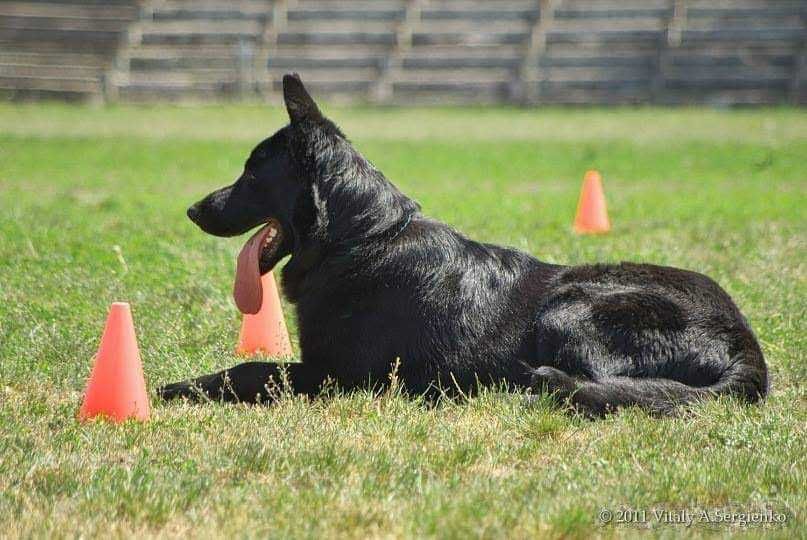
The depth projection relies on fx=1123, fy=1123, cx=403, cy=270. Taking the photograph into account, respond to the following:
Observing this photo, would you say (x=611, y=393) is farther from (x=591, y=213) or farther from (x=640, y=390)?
(x=591, y=213)

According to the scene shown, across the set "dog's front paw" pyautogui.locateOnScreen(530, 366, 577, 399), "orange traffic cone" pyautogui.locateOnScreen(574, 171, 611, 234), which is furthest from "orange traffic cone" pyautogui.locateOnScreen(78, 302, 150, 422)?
"orange traffic cone" pyautogui.locateOnScreen(574, 171, 611, 234)

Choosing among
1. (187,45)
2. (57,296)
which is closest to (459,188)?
(57,296)

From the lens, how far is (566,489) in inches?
164

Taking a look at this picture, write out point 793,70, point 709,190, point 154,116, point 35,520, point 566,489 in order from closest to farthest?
point 35,520
point 566,489
point 709,190
point 154,116
point 793,70

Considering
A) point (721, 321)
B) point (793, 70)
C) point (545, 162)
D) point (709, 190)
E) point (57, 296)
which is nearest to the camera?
point (721, 321)

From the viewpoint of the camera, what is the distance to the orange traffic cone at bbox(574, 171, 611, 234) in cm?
1119

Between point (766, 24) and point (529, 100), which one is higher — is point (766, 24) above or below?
above

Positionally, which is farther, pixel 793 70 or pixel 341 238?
pixel 793 70

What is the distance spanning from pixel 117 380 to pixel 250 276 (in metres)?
1.13

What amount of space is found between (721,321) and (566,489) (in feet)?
6.15

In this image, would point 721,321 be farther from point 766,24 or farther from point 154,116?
point 766,24

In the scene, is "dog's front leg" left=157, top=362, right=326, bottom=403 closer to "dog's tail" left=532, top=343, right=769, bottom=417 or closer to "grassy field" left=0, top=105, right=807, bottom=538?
"grassy field" left=0, top=105, right=807, bottom=538

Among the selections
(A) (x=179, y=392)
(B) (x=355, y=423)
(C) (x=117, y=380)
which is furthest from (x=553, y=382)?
(C) (x=117, y=380)

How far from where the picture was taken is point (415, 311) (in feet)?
18.7
